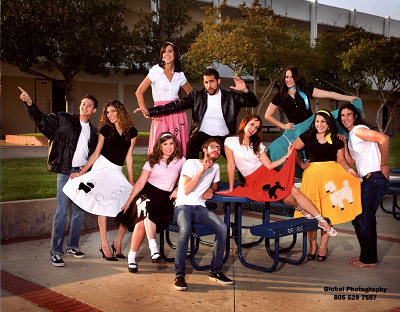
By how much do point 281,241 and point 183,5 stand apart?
880 inches

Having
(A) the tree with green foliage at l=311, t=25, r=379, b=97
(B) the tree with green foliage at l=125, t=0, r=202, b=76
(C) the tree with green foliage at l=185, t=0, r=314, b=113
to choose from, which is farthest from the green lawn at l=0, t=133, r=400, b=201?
(A) the tree with green foliage at l=311, t=25, r=379, b=97

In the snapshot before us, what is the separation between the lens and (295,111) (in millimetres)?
6816

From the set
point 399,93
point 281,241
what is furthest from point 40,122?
point 399,93

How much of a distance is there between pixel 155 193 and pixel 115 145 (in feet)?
2.72

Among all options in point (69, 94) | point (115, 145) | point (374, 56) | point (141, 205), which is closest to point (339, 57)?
point (374, 56)

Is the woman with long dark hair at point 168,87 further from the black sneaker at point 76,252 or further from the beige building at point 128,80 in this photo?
the beige building at point 128,80

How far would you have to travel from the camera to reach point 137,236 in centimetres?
569

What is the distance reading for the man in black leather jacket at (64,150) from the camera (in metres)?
5.98

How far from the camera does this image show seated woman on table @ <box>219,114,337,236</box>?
19.7ft

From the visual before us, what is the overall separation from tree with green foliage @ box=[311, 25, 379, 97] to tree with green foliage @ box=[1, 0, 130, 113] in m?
12.0

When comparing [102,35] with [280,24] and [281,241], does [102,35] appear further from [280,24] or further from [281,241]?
[281,241]

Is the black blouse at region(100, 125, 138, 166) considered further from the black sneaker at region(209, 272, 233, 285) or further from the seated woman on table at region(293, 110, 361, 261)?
the seated woman on table at region(293, 110, 361, 261)

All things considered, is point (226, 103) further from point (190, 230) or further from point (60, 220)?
point (60, 220)

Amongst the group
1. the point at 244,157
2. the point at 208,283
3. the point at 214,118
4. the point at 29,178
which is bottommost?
the point at 208,283
